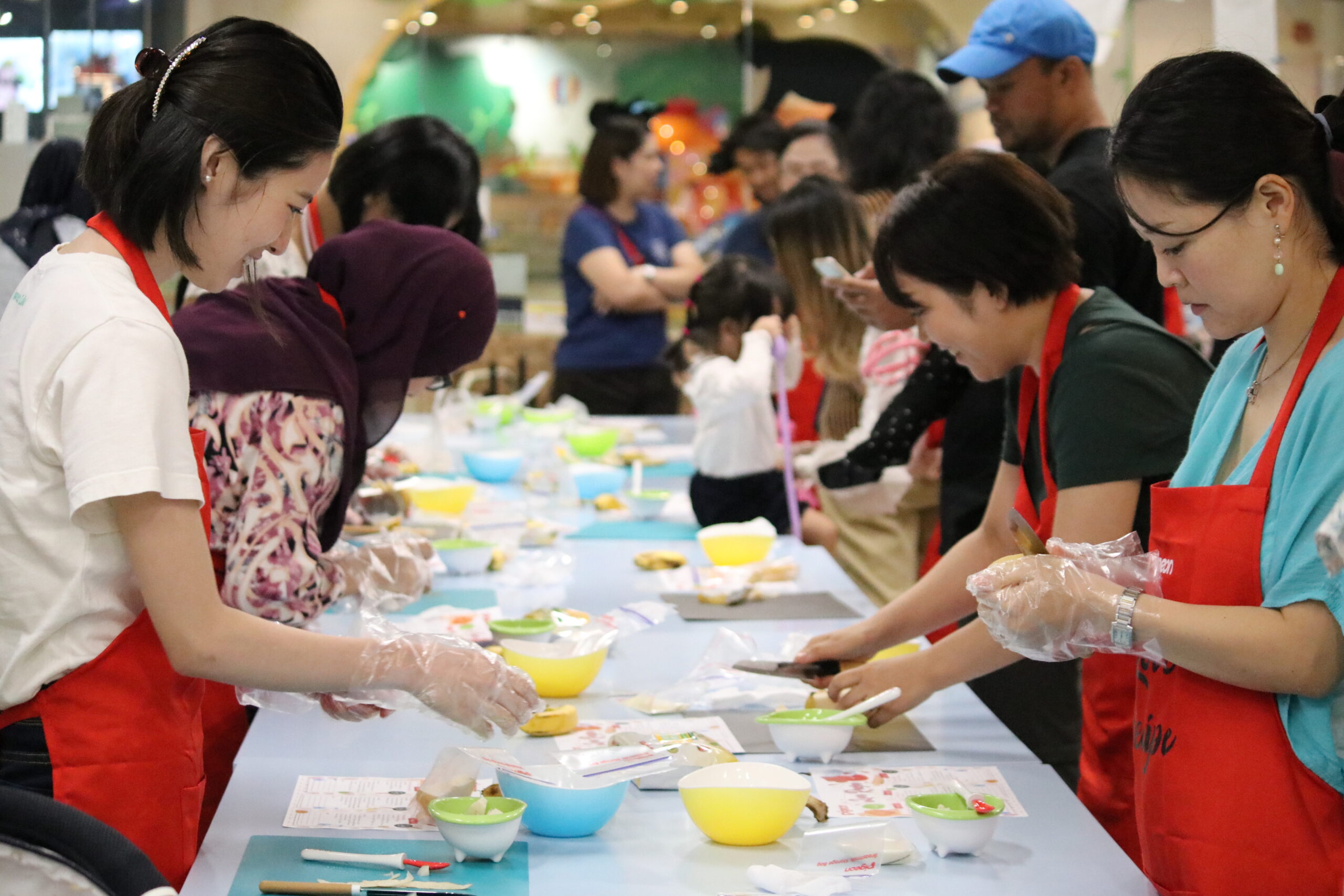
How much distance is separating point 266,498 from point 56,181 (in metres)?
1.74

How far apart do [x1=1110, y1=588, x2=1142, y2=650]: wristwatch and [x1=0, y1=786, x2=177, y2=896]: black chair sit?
3.04 ft

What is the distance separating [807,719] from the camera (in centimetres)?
169

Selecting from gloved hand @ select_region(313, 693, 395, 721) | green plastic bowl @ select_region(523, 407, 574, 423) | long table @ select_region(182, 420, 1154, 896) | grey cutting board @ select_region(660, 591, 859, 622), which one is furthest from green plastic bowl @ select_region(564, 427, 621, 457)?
gloved hand @ select_region(313, 693, 395, 721)

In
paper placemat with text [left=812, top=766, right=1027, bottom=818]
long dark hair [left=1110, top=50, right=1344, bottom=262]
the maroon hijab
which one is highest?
long dark hair [left=1110, top=50, right=1344, bottom=262]

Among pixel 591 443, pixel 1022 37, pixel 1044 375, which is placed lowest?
pixel 591 443

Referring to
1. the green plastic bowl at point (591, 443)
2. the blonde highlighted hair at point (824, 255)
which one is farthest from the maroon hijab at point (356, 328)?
the blonde highlighted hair at point (824, 255)

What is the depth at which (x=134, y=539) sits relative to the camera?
4.11 feet

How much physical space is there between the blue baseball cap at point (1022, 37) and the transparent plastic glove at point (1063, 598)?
1.63 meters

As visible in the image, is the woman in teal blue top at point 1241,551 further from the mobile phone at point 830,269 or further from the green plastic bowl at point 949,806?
the mobile phone at point 830,269

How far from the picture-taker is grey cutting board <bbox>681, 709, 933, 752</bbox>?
67.8 inches

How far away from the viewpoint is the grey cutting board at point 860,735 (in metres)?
1.72

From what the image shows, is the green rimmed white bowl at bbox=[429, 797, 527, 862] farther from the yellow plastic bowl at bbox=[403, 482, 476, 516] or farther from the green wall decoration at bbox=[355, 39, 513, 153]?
the green wall decoration at bbox=[355, 39, 513, 153]

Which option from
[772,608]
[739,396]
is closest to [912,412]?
[739,396]

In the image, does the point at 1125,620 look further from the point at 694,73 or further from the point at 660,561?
the point at 694,73
